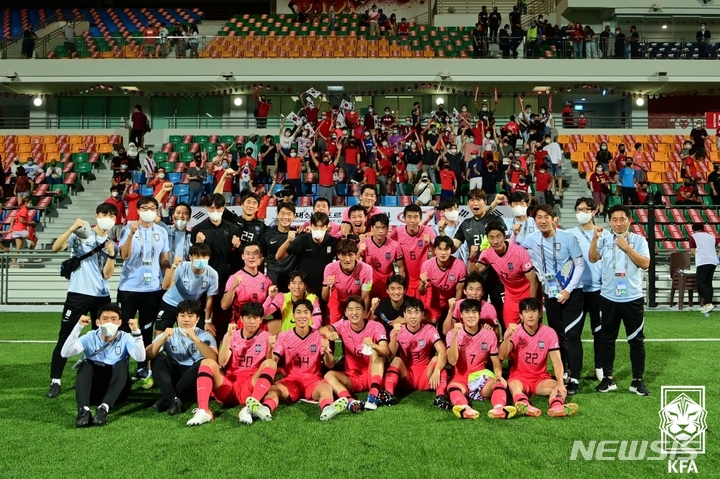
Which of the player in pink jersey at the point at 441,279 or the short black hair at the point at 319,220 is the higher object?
the short black hair at the point at 319,220

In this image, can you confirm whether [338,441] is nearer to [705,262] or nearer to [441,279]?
[441,279]

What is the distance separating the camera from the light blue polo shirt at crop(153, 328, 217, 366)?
6.87 metres

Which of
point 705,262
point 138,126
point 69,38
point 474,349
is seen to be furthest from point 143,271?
point 69,38

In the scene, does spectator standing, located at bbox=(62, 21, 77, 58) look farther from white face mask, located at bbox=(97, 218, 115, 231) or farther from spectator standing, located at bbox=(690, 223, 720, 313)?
spectator standing, located at bbox=(690, 223, 720, 313)

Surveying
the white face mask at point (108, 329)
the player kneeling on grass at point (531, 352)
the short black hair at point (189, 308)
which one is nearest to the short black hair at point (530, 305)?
the player kneeling on grass at point (531, 352)

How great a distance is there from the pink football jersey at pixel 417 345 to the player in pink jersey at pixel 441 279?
62 cm

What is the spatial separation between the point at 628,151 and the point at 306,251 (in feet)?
64.3

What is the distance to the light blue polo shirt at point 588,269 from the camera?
24.7ft

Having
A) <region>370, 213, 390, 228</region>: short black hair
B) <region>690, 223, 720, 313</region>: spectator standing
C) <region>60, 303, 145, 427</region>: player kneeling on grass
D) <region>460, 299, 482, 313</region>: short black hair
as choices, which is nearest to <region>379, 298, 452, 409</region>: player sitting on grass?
<region>460, 299, 482, 313</region>: short black hair

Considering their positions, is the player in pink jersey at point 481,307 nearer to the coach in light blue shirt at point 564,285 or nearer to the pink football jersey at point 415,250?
the coach in light blue shirt at point 564,285

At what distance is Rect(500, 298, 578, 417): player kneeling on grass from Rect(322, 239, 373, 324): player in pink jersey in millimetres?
1706

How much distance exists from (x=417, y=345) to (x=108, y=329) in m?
3.14

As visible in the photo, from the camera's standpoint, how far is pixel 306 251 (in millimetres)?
8133

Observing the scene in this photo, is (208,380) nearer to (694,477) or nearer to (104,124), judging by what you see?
(694,477)
